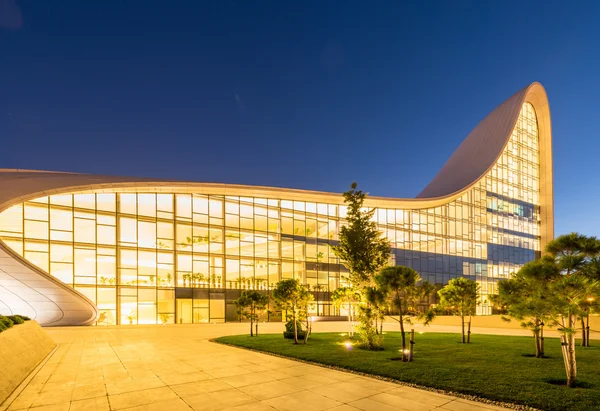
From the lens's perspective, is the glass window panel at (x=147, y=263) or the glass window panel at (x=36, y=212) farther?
the glass window panel at (x=147, y=263)

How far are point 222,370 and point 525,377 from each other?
918 cm

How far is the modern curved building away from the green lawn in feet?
68.7

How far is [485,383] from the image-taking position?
9602 millimetres

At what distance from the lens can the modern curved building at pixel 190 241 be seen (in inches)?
1182

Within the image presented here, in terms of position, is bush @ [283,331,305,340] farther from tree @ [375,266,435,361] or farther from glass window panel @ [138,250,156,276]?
glass window panel @ [138,250,156,276]

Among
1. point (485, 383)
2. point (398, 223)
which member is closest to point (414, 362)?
point (485, 383)

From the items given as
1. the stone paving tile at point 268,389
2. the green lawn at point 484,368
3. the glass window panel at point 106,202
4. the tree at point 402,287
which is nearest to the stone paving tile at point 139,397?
the stone paving tile at point 268,389

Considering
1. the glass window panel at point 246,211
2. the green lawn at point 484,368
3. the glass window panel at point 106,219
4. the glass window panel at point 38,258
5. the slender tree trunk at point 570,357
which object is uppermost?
the glass window panel at point 246,211

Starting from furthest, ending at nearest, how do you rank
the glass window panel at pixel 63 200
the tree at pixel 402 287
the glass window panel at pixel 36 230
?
the glass window panel at pixel 63 200, the glass window panel at pixel 36 230, the tree at pixel 402 287

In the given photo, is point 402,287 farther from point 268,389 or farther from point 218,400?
point 218,400

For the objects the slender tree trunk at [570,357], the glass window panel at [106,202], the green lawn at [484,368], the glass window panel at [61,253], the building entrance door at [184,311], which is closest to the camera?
the green lawn at [484,368]

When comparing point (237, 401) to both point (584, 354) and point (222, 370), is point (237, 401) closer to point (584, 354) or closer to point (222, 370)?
point (222, 370)

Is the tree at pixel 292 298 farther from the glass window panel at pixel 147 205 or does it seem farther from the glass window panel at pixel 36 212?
the glass window panel at pixel 36 212

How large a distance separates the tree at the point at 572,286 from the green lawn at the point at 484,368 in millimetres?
1059
